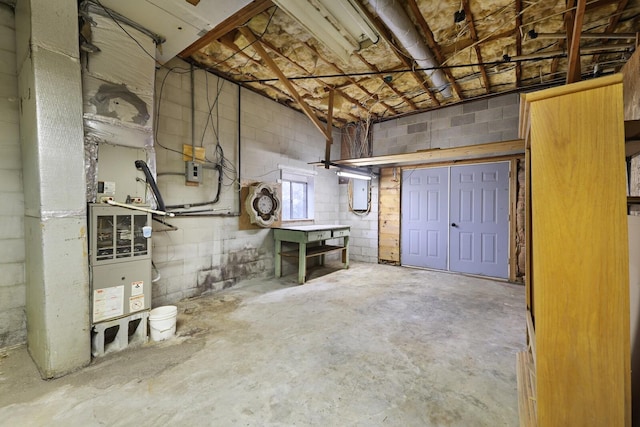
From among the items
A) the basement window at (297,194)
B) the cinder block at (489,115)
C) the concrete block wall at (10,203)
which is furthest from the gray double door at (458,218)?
the concrete block wall at (10,203)

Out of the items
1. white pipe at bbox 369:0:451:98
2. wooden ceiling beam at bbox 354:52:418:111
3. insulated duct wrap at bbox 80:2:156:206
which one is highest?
wooden ceiling beam at bbox 354:52:418:111

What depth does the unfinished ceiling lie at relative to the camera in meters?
2.56

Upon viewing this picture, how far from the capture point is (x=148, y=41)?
255 cm

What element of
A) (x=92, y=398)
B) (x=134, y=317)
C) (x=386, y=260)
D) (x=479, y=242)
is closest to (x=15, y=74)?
(x=134, y=317)

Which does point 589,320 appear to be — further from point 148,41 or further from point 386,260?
point 386,260

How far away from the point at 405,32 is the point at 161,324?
12.3ft

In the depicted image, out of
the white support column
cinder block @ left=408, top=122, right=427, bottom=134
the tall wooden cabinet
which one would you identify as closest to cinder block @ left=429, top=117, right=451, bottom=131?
cinder block @ left=408, top=122, right=427, bottom=134

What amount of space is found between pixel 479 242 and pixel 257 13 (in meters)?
4.97

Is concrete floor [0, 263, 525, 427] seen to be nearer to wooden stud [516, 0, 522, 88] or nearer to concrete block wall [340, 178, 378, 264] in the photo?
concrete block wall [340, 178, 378, 264]

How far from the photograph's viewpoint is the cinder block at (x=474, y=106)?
15.3ft

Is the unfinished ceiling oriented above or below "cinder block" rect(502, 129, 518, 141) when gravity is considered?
above

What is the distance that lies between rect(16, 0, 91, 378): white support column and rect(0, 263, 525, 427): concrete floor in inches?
12.6

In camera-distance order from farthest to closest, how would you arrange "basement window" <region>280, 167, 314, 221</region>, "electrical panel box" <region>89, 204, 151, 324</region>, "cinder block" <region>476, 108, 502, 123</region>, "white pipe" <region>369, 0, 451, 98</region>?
1. "basement window" <region>280, 167, 314, 221</region>
2. "cinder block" <region>476, 108, 502, 123</region>
3. "white pipe" <region>369, 0, 451, 98</region>
4. "electrical panel box" <region>89, 204, 151, 324</region>

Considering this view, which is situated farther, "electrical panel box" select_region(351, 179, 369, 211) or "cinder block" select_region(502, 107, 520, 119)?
"electrical panel box" select_region(351, 179, 369, 211)
